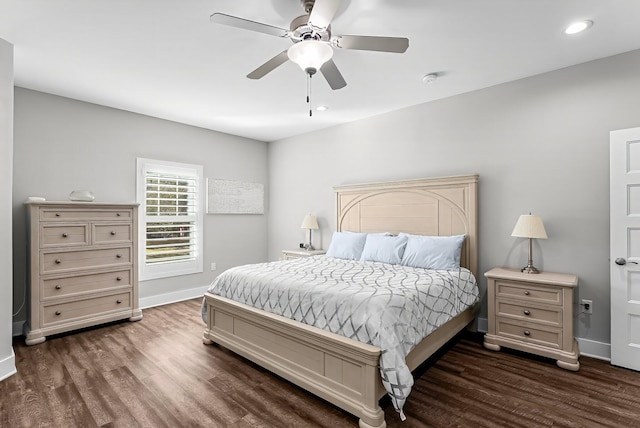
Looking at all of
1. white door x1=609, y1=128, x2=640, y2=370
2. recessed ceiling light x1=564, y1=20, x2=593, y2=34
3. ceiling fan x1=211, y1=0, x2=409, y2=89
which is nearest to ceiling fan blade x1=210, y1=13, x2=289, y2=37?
ceiling fan x1=211, y1=0, x2=409, y2=89

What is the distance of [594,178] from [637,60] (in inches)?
40.7

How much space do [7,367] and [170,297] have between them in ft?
7.25

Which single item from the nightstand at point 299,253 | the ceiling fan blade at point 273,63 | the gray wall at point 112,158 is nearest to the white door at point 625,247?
the ceiling fan blade at point 273,63

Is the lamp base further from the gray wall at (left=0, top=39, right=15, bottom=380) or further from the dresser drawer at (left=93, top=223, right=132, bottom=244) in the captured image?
the gray wall at (left=0, top=39, right=15, bottom=380)

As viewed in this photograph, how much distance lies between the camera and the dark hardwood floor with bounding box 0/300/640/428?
207 cm

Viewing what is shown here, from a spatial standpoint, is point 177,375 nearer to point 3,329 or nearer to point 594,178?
point 3,329

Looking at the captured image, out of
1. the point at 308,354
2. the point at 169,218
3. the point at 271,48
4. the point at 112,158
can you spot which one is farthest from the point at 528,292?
the point at 112,158

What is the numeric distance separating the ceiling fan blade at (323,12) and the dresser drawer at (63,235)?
3.33m

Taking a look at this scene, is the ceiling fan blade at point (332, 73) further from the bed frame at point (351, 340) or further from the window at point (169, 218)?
the window at point (169, 218)

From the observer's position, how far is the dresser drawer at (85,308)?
3.38m

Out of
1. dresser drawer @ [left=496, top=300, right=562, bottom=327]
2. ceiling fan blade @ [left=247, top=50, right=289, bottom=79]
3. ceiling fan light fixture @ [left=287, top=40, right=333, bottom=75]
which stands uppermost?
ceiling fan blade @ [left=247, top=50, right=289, bottom=79]

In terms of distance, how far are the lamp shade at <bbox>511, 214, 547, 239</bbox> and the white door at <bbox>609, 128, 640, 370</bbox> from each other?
51 centimetres

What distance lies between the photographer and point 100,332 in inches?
142

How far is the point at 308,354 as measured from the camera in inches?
93.7
